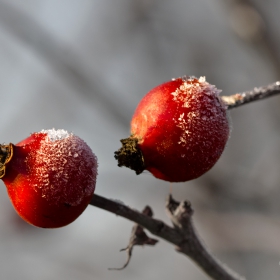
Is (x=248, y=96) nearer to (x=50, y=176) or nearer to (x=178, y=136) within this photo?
(x=178, y=136)

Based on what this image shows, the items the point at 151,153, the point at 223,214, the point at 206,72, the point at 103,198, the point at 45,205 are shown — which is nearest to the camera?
the point at 45,205

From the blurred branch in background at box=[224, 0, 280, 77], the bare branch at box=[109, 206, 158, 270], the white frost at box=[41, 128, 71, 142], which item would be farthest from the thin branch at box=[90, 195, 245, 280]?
the blurred branch in background at box=[224, 0, 280, 77]

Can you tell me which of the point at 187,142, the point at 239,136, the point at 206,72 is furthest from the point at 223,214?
the point at 187,142

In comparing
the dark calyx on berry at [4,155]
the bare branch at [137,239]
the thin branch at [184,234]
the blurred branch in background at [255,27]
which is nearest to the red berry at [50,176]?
the dark calyx on berry at [4,155]

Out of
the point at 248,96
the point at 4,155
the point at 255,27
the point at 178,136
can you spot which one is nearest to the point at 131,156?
the point at 178,136

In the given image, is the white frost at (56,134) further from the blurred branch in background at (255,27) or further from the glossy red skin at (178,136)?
the blurred branch in background at (255,27)

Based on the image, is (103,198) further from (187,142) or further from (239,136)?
(239,136)
